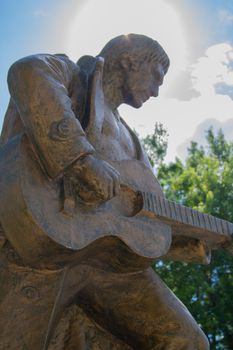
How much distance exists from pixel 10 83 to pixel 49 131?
381 millimetres

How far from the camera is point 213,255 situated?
1245 cm

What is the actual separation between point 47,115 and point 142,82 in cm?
107

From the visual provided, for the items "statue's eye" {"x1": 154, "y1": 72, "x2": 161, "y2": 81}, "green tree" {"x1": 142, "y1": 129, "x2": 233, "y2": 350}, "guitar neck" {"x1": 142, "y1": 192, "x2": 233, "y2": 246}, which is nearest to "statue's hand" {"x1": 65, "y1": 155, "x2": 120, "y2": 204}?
"guitar neck" {"x1": 142, "y1": 192, "x2": 233, "y2": 246}

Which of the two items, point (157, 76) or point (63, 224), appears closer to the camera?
point (63, 224)

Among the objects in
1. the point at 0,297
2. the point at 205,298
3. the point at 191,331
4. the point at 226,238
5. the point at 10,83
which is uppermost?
the point at 10,83

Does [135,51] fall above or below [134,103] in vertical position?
above

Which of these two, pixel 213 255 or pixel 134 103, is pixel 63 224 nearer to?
pixel 134 103

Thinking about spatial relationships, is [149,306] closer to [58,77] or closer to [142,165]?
[142,165]

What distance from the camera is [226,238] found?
281 cm

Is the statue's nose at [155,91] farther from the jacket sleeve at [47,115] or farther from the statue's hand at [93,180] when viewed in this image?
the statue's hand at [93,180]

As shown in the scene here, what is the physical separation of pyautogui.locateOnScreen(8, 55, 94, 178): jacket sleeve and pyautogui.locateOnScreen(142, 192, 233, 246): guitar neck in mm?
527

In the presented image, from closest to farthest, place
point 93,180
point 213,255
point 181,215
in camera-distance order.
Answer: point 93,180 → point 181,215 → point 213,255

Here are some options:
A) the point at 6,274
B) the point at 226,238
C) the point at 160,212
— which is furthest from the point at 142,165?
the point at 6,274

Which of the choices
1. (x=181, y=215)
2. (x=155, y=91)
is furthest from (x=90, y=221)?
(x=155, y=91)
